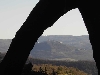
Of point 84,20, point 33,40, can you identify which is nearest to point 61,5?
point 84,20

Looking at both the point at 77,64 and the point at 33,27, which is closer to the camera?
the point at 33,27

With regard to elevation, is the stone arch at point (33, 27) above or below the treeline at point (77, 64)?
below

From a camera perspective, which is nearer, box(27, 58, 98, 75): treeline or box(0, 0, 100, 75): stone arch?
box(0, 0, 100, 75): stone arch

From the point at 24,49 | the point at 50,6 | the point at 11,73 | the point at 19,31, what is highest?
the point at 50,6

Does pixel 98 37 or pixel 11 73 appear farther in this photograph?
pixel 11 73

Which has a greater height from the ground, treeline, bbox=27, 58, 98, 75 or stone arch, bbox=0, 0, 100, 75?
treeline, bbox=27, 58, 98, 75

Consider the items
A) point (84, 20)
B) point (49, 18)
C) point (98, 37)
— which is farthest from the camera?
point (49, 18)

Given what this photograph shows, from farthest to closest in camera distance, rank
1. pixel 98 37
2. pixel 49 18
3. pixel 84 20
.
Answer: pixel 49 18
pixel 84 20
pixel 98 37

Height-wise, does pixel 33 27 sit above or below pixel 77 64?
below

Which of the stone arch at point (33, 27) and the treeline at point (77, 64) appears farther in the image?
the treeline at point (77, 64)

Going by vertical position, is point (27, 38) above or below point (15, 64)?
above

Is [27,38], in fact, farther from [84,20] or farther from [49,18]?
[84,20]
